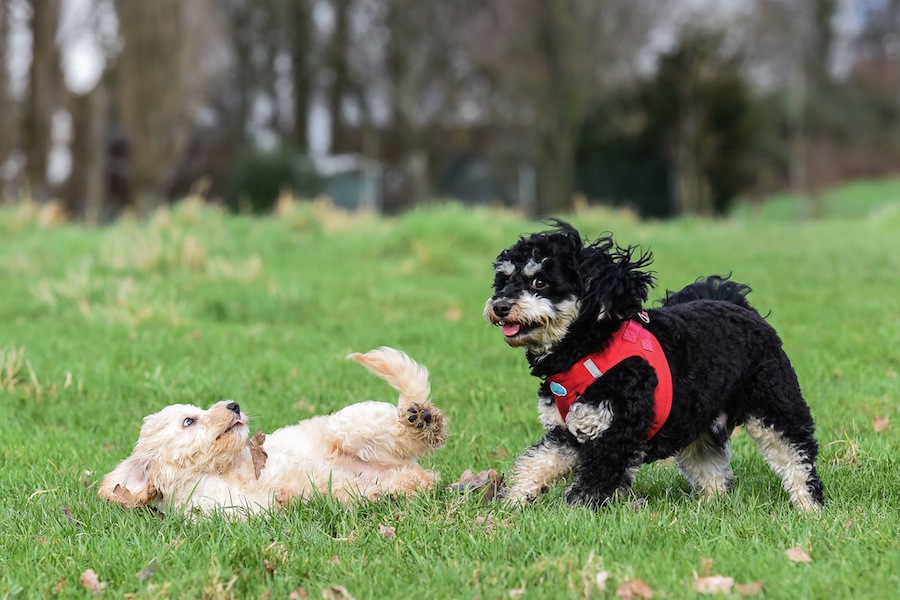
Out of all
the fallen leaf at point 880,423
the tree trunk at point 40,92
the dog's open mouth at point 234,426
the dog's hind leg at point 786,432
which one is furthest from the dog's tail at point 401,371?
the tree trunk at point 40,92

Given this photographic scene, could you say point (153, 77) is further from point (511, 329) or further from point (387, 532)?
point (387, 532)

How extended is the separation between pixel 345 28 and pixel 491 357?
1145 inches

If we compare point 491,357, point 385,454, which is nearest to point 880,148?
point 491,357

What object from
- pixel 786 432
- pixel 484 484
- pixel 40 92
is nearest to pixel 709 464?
pixel 786 432

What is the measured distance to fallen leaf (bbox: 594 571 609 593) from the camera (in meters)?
3.19

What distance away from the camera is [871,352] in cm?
712

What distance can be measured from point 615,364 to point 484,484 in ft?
3.27

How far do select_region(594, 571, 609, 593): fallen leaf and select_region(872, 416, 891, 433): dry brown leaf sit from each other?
2.85 metres

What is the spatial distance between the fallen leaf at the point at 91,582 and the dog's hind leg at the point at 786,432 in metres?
2.99

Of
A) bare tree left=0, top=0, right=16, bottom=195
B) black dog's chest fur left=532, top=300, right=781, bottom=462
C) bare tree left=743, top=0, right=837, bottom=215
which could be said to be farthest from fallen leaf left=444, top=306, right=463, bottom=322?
bare tree left=743, top=0, right=837, bottom=215

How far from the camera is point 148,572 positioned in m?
3.52

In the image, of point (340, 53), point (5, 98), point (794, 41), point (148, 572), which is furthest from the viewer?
point (794, 41)

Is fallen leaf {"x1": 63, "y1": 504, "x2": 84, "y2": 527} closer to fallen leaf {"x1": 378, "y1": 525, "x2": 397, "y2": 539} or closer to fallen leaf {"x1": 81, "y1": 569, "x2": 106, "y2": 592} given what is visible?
fallen leaf {"x1": 81, "y1": 569, "x2": 106, "y2": 592}

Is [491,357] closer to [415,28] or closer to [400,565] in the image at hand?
[400,565]
